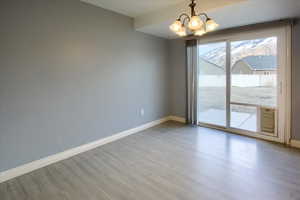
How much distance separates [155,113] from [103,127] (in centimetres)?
159

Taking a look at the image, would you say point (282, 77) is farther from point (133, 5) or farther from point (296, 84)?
point (133, 5)

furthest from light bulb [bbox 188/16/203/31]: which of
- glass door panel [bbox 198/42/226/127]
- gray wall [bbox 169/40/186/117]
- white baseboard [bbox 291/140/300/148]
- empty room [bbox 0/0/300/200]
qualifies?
white baseboard [bbox 291/140/300/148]

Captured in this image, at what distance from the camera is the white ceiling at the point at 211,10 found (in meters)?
2.53

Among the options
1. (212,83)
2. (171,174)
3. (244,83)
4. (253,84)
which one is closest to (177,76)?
(212,83)

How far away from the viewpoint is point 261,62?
3.51m

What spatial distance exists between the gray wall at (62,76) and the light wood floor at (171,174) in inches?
16.4

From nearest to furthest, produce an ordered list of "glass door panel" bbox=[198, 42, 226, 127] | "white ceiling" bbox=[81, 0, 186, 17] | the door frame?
1. "white ceiling" bbox=[81, 0, 186, 17]
2. the door frame
3. "glass door panel" bbox=[198, 42, 226, 127]

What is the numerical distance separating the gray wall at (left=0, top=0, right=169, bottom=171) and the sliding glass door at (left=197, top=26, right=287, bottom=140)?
5.32 ft

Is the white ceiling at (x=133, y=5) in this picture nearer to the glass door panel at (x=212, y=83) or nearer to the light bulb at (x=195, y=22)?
the light bulb at (x=195, y=22)

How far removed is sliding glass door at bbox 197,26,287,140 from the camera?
3346 millimetres

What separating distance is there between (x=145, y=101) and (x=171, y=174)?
2177 mm

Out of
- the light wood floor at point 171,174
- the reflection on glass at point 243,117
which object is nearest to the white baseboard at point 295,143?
the light wood floor at point 171,174

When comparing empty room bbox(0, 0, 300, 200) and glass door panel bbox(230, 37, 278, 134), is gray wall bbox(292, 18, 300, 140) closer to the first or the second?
empty room bbox(0, 0, 300, 200)

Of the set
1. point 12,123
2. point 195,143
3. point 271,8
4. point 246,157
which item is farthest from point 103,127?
point 271,8
